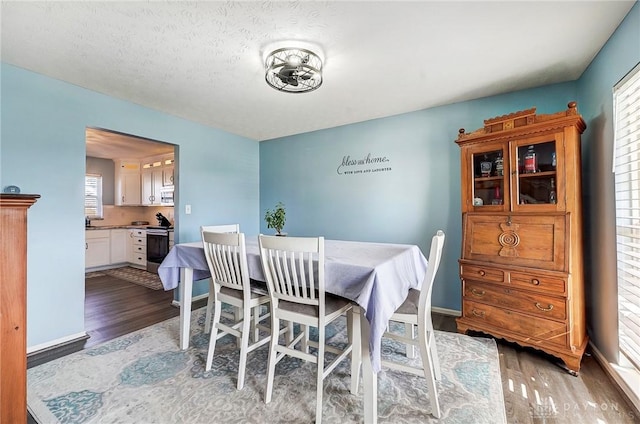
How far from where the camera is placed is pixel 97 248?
5195 millimetres

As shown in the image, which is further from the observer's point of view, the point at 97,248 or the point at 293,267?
the point at 97,248

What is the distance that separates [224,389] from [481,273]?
2.15m

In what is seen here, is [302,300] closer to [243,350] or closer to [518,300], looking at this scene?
[243,350]

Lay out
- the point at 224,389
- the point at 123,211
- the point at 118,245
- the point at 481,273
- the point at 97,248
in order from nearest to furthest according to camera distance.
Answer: the point at 224,389, the point at 481,273, the point at 97,248, the point at 118,245, the point at 123,211

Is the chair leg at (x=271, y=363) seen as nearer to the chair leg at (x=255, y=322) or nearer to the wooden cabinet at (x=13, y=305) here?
the chair leg at (x=255, y=322)

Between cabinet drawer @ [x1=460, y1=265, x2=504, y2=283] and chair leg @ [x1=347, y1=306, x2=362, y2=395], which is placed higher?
cabinet drawer @ [x1=460, y1=265, x2=504, y2=283]

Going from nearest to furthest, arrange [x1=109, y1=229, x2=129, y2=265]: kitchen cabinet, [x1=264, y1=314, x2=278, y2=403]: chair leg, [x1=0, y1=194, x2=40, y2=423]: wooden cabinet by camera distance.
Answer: [x1=0, y1=194, x2=40, y2=423]: wooden cabinet, [x1=264, y1=314, x2=278, y2=403]: chair leg, [x1=109, y1=229, x2=129, y2=265]: kitchen cabinet

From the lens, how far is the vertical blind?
160 cm

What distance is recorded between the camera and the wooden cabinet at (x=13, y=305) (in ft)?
3.17

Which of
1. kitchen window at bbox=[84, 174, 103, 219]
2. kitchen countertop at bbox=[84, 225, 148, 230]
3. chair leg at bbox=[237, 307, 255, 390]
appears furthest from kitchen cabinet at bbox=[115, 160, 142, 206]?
chair leg at bbox=[237, 307, 255, 390]

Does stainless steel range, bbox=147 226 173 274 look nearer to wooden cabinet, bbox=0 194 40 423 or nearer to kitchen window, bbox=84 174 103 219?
kitchen window, bbox=84 174 103 219

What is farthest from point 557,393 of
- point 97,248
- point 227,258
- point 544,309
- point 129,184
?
point 129,184

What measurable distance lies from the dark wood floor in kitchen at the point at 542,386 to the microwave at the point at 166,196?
2.67 meters

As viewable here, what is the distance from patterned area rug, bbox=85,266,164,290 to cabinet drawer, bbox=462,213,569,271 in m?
4.18
